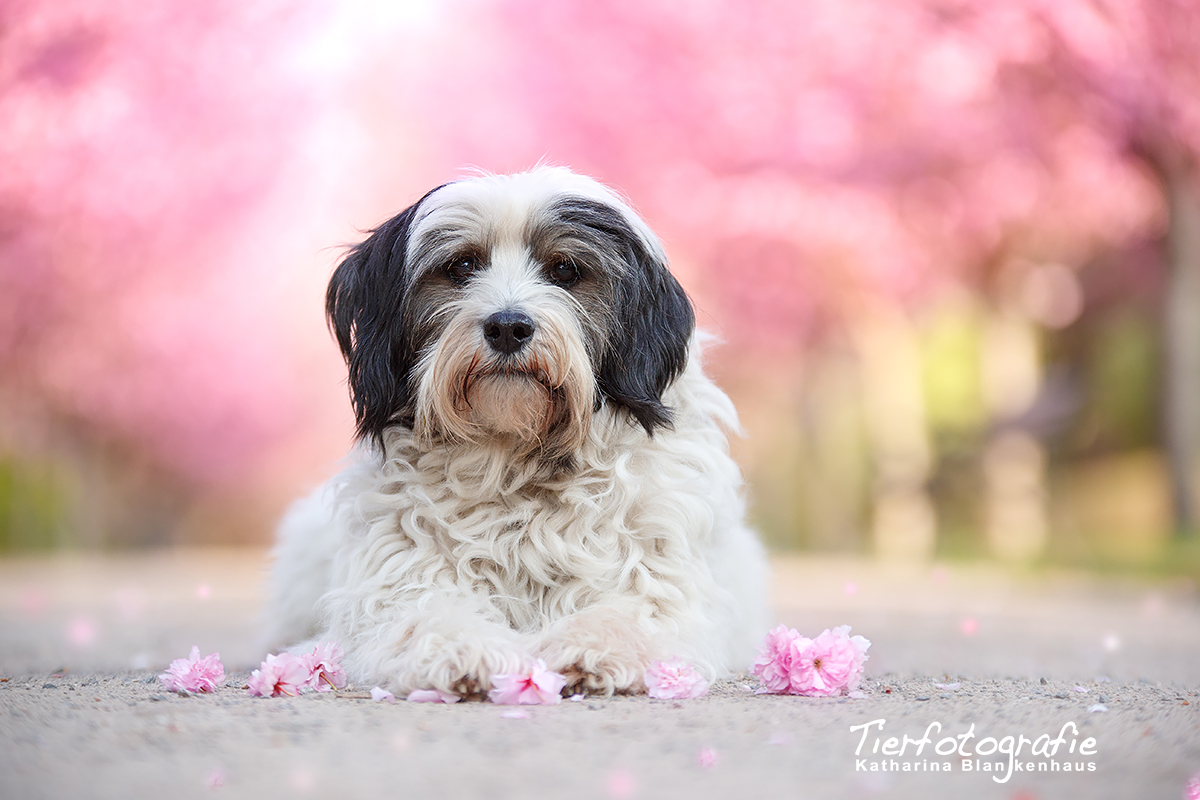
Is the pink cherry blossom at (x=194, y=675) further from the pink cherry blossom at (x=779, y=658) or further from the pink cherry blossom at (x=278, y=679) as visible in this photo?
the pink cherry blossom at (x=779, y=658)

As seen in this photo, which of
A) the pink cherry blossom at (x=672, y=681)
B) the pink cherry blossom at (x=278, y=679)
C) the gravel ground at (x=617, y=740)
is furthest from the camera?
the pink cherry blossom at (x=278, y=679)

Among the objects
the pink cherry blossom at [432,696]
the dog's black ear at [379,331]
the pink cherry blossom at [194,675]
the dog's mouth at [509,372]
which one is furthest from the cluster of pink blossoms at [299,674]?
the dog's mouth at [509,372]

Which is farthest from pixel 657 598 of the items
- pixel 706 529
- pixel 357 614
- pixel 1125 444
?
pixel 1125 444

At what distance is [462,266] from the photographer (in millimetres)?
3430

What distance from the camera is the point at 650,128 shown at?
13844mm

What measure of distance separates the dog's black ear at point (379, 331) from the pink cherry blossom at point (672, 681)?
3.69 feet

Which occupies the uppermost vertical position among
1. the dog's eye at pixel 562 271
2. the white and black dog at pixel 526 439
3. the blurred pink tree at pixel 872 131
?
the blurred pink tree at pixel 872 131

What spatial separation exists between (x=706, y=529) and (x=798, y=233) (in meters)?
10.7

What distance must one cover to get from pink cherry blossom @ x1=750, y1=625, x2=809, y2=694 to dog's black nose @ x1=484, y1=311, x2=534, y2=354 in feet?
3.51

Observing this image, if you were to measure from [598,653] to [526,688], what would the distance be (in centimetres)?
23

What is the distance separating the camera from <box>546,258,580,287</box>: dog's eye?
3.41m

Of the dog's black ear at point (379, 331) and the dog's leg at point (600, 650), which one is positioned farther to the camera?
the dog's black ear at point (379, 331)

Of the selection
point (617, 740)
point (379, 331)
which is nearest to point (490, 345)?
point (379, 331)

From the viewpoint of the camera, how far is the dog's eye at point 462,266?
11.2 feet
